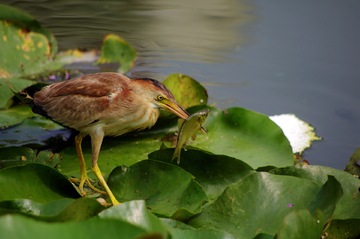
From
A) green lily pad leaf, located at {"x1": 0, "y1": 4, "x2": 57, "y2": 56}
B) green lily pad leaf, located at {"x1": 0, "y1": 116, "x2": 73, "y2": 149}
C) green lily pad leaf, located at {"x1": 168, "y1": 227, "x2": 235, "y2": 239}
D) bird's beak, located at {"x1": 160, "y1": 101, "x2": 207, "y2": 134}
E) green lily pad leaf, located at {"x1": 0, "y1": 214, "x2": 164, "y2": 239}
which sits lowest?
green lily pad leaf, located at {"x1": 0, "y1": 116, "x2": 73, "y2": 149}

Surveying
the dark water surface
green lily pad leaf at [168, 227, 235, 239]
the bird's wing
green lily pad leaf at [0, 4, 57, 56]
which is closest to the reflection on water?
the dark water surface

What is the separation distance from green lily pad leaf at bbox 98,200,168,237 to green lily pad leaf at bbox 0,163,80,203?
1.83ft

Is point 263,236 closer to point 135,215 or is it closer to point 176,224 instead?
point 176,224

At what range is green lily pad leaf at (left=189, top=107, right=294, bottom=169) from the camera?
2.33 m

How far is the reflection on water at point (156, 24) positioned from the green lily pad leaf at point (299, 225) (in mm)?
3616

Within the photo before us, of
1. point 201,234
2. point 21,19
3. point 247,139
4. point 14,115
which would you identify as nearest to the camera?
point 201,234

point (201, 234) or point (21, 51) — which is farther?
point (21, 51)

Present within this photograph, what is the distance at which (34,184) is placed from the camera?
65.4 inches

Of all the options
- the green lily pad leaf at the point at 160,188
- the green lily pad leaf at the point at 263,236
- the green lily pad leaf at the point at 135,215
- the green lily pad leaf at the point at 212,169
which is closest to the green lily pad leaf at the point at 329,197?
the green lily pad leaf at the point at 263,236

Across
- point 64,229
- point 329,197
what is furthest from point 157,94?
point 64,229

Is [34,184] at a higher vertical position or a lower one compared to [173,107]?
lower

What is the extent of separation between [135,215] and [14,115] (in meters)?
1.98

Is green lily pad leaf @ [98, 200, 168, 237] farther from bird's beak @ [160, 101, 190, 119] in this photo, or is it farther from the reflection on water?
the reflection on water

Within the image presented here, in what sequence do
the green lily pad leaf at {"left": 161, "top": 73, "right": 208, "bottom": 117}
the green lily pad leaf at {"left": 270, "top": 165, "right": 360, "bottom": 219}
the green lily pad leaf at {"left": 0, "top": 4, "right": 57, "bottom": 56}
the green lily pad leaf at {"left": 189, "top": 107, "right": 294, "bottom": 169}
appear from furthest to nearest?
the green lily pad leaf at {"left": 0, "top": 4, "right": 57, "bottom": 56}
the green lily pad leaf at {"left": 161, "top": 73, "right": 208, "bottom": 117}
the green lily pad leaf at {"left": 189, "top": 107, "right": 294, "bottom": 169}
the green lily pad leaf at {"left": 270, "top": 165, "right": 360, "bottom": 219}
